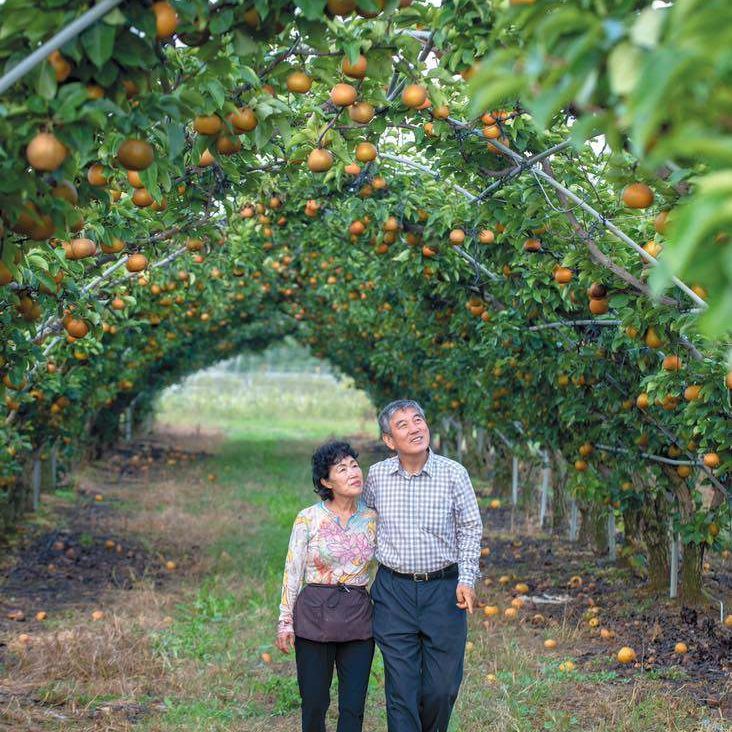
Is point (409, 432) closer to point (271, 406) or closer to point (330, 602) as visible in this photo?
point (330, 602)

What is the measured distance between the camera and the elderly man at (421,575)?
380cm

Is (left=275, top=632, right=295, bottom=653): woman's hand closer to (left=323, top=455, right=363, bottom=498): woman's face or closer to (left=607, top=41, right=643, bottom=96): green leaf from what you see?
(left=323, top=455, right=363, bottom=498): woman's face

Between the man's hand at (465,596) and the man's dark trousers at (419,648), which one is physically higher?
the man's hand at (465,596)

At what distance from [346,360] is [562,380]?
1347 centimetres

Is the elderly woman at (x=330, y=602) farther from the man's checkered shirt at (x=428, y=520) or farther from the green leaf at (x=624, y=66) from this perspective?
the green leaf at (x=624, y=66)

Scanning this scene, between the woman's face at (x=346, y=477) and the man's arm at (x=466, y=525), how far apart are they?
42 centimetres

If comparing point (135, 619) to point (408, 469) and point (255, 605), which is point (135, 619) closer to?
point (255, 605)

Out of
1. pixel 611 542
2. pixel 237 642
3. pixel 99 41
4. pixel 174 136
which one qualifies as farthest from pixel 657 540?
pixel 99 41

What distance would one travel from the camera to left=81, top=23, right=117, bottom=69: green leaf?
2.14 meters

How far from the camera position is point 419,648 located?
12.7 ft

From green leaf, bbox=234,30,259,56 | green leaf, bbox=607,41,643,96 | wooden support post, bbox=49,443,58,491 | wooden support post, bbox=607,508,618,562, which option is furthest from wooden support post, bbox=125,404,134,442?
green leaf, bbox=607,41,643,96

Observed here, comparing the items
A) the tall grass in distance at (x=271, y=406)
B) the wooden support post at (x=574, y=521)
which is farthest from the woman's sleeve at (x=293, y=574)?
the tall grass in distance at (x=271, y=406)

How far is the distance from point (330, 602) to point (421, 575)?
384mm

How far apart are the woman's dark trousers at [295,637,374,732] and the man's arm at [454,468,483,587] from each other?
20.7 inches
